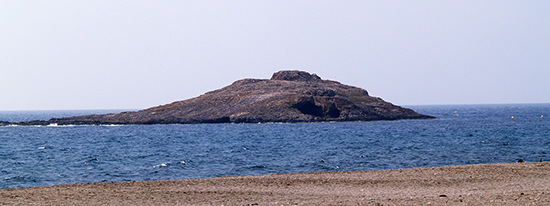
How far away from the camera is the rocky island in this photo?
4747 inches

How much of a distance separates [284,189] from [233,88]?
134 metres

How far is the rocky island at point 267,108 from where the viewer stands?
396ft

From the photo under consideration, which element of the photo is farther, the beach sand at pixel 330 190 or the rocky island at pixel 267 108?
the rocky island at pixel 267 108

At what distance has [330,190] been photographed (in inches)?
733

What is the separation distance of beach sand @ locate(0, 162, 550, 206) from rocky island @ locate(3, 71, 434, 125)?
3678 inches

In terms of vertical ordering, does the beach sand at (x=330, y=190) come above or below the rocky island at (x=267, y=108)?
below

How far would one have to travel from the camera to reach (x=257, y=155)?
39.0 meters

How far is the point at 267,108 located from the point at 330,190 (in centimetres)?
10511

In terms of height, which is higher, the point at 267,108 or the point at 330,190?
the point at 267,108

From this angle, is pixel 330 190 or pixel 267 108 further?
pixel 267 108

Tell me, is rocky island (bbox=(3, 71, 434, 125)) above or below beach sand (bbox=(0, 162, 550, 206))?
above

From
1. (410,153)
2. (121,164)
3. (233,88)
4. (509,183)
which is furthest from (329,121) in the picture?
(509,183)

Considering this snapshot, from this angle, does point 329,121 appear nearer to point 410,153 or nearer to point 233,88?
point 233,88

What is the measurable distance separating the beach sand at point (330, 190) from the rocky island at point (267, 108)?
9341 cm
